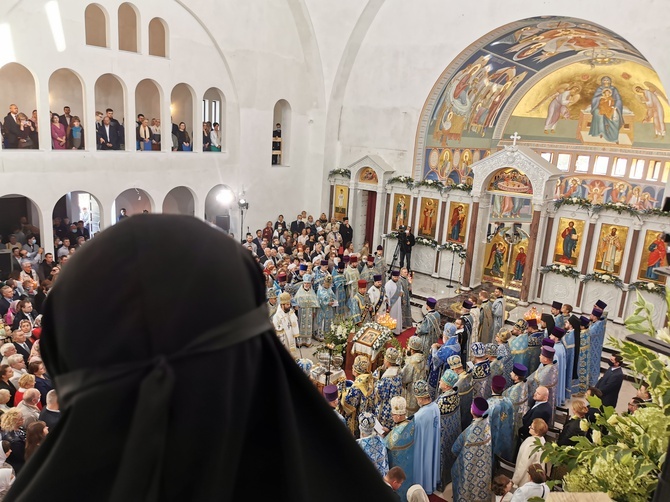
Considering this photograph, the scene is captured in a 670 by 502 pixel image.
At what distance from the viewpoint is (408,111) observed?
65.1 ft

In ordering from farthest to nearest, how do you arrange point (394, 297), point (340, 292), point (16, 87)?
point (16, 87), point (340, 292), point (394, 297)

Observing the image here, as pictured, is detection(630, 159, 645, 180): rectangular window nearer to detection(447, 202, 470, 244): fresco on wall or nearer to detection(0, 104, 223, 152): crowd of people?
detection(447, 202, 470, 244): fresco on wall

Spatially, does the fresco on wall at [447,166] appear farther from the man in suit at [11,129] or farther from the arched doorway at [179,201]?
the man in suit at [11,129]

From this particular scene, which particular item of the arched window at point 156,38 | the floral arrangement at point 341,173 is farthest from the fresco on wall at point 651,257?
the arched window at point 156,38

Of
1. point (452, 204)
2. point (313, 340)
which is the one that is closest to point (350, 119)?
point (452, 204)

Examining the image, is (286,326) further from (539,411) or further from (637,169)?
(637,169)

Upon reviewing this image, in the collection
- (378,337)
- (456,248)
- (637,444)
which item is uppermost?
(637,444)

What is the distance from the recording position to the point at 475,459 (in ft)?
24.2

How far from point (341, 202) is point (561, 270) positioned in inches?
360

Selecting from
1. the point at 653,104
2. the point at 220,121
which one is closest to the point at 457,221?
the point at 653,104

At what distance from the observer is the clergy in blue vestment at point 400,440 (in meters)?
7.08

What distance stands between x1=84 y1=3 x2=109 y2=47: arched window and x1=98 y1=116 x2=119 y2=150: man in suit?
12.0 feet

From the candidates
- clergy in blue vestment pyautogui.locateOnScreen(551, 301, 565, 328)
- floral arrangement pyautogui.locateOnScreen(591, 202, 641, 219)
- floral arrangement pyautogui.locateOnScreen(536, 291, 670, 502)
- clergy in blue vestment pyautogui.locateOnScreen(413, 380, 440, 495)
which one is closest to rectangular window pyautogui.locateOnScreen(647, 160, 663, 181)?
floral arrangement pyautogui.locateOnScreen(591, 202, 641, 219)

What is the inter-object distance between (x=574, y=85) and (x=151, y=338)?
78.6 feet
